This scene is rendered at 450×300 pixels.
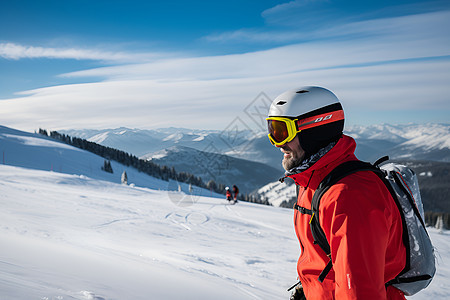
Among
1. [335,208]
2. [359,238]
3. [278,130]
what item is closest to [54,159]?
[278,130]

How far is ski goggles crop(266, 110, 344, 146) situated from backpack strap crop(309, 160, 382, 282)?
43 centimetres

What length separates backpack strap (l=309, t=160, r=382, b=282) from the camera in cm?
189

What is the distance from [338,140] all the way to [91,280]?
3.76 meters

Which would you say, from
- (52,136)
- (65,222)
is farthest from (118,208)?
(52,136)

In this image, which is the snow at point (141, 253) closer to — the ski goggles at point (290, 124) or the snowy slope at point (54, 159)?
the ski goggles at point (290, 124)

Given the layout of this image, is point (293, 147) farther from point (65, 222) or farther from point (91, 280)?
point (65, 222)

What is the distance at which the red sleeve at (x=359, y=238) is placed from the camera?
5.49 ft

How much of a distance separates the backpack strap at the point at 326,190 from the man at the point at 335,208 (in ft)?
0.12

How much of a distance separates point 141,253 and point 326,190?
6.92 metres

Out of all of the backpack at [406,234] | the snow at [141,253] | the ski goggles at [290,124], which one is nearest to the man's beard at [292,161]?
the ski goggles at [290,124]

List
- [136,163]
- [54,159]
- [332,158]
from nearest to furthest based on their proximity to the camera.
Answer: [332,158]
[54,159]
[136,163]

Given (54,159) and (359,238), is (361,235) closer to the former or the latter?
(359,238)

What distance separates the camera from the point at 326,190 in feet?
6.24

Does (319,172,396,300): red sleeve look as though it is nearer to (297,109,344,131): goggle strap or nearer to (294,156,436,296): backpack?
(294,156,436,296): backpack
